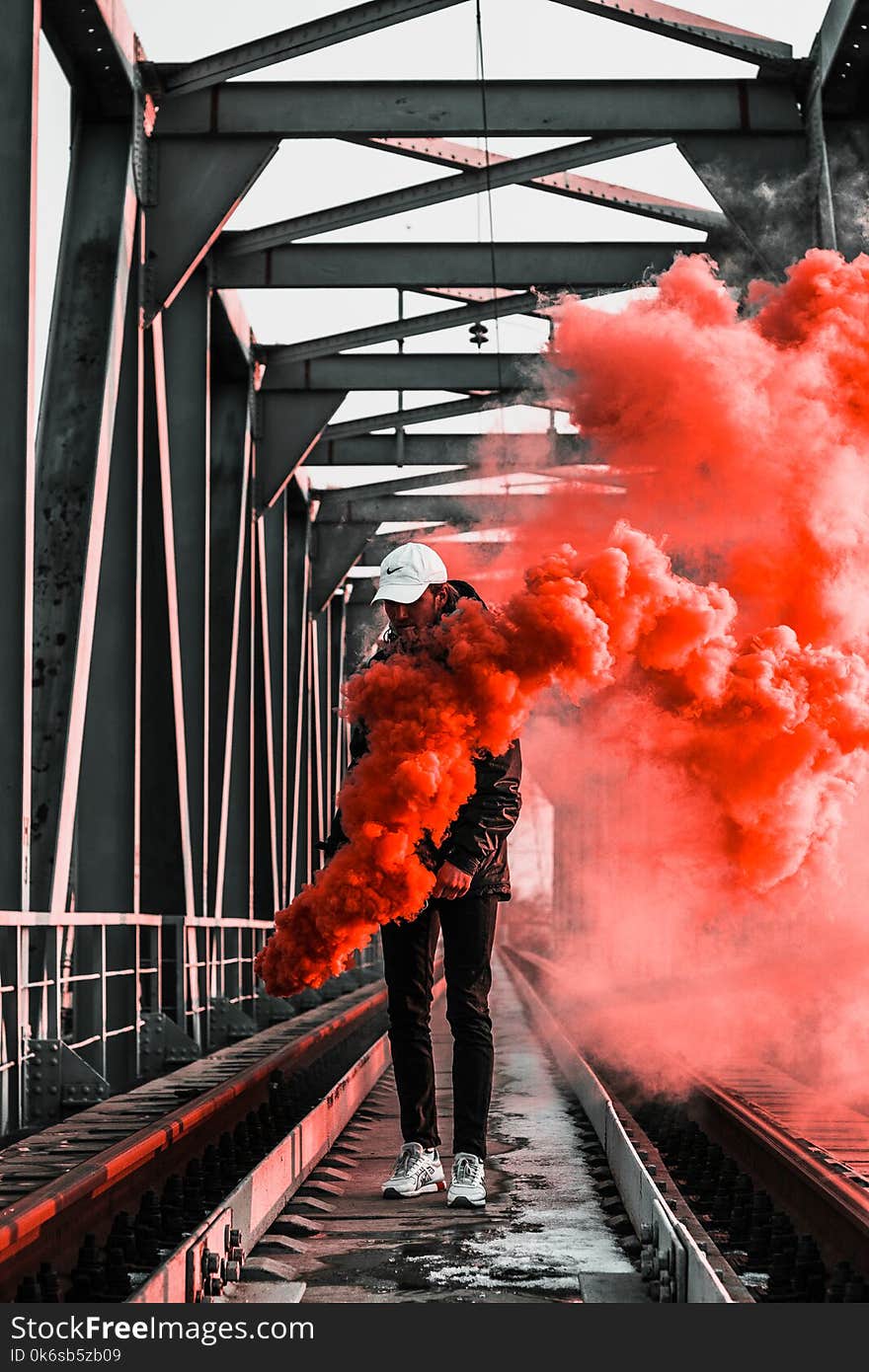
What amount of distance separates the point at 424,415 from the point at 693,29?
27.2 ft

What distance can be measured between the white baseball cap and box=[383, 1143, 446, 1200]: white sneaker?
194 centimetres

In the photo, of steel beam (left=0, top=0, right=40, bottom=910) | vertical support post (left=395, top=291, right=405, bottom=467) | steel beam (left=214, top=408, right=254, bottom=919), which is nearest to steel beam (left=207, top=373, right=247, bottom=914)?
steel beam (left=214, top=408, right=254, bottom=919)

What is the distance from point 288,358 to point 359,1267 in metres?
14.0

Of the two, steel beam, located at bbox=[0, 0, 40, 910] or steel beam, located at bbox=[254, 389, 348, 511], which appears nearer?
steel beam, located at bbox=[0, 0, 40, 910]

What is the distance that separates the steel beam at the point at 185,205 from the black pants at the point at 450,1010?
6.93 metres

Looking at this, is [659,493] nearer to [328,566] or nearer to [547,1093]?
[547,1093]

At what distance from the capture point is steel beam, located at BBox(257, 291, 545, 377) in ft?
53.9

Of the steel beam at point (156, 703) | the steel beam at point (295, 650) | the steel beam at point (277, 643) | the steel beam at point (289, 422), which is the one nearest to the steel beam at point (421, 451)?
the steel beam at point (277, 643)

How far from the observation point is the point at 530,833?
190 ft

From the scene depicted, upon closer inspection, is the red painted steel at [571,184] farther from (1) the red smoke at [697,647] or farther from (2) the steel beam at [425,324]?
(1) the red smoke at [697,647]

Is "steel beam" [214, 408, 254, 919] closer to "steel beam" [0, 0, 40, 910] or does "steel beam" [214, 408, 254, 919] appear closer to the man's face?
"steel beam" [0, 0, 40, 910]

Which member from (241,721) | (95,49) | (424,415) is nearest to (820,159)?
(95,49)

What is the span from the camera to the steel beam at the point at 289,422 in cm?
1833

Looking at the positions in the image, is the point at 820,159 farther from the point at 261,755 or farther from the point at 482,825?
the point at 261,755
